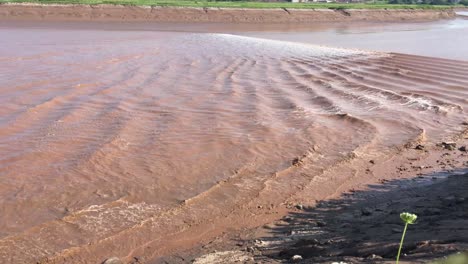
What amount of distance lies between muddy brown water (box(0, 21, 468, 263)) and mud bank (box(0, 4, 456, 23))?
17649 mm

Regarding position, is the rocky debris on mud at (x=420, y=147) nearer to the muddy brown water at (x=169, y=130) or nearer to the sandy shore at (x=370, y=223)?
the muddy brown water at (x=169, y=130)

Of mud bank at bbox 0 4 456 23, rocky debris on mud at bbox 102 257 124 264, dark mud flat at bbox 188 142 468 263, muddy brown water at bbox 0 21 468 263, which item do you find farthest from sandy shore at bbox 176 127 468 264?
mud bank at bbox 0 4 456 23

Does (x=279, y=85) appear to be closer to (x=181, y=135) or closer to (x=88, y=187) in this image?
(x=181, y=135)

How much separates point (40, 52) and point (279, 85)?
816cm

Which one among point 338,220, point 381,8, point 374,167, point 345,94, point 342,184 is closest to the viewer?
point 338,220

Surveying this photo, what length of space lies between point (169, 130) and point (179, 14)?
29387mm

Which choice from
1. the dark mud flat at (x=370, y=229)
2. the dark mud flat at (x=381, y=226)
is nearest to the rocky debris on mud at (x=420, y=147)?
the dark mud flat at (x=370, y=229)

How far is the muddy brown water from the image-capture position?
5086mm

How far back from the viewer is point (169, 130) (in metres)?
7.82

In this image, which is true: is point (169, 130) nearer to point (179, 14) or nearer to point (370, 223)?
point (370, 223)

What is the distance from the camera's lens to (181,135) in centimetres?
760

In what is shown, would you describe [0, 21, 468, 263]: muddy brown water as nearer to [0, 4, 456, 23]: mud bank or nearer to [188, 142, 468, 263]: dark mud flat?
[188, 142, 468, 263]: dark mud flat

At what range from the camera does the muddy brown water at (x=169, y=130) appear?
5086mm

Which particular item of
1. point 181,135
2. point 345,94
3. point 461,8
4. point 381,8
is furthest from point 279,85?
point 461,8
